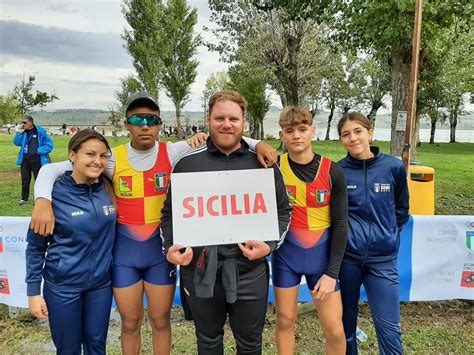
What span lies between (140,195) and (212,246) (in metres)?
0.69

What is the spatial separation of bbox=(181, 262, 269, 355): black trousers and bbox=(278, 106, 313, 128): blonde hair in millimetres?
980

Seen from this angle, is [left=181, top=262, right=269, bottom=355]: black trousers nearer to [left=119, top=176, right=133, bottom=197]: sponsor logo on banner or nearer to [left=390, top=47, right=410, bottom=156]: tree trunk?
[left=119, top=176, right=133, bottom=197]: sponsor logo on banner

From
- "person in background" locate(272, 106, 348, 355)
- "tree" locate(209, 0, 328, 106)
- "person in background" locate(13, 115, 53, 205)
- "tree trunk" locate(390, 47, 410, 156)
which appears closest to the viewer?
"person in background" locate(272, 106, 348, 355)

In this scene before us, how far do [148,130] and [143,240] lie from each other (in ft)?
2.59

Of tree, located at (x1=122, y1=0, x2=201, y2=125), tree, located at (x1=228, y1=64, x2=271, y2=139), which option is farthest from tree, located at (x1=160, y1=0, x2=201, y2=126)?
tree, located at (x1=228, y1=64, x2=271, y2=139)

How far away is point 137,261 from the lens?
2570 millimetres

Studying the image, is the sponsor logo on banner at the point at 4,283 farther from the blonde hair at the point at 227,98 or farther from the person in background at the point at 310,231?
the blonde hair at the point at 227,98

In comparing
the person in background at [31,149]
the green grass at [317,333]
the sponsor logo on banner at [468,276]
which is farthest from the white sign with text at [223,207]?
the person in background at [31,149]

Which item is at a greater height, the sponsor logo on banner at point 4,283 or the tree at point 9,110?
the tree at point 9,110

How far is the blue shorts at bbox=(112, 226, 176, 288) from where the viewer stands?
2.57 m

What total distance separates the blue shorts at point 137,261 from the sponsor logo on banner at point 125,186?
0.95ft

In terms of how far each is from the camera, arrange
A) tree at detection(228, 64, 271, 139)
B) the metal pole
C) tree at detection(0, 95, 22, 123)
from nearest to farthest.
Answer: the metal pole
tree at detection(228, 64, 271, 139)
tree at detection(0, 95, 22, 123)

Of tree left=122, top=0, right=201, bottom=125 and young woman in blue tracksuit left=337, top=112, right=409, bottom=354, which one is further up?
tree left=122, top=0, right=201, bottom=125

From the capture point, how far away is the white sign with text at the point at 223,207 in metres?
2.27
